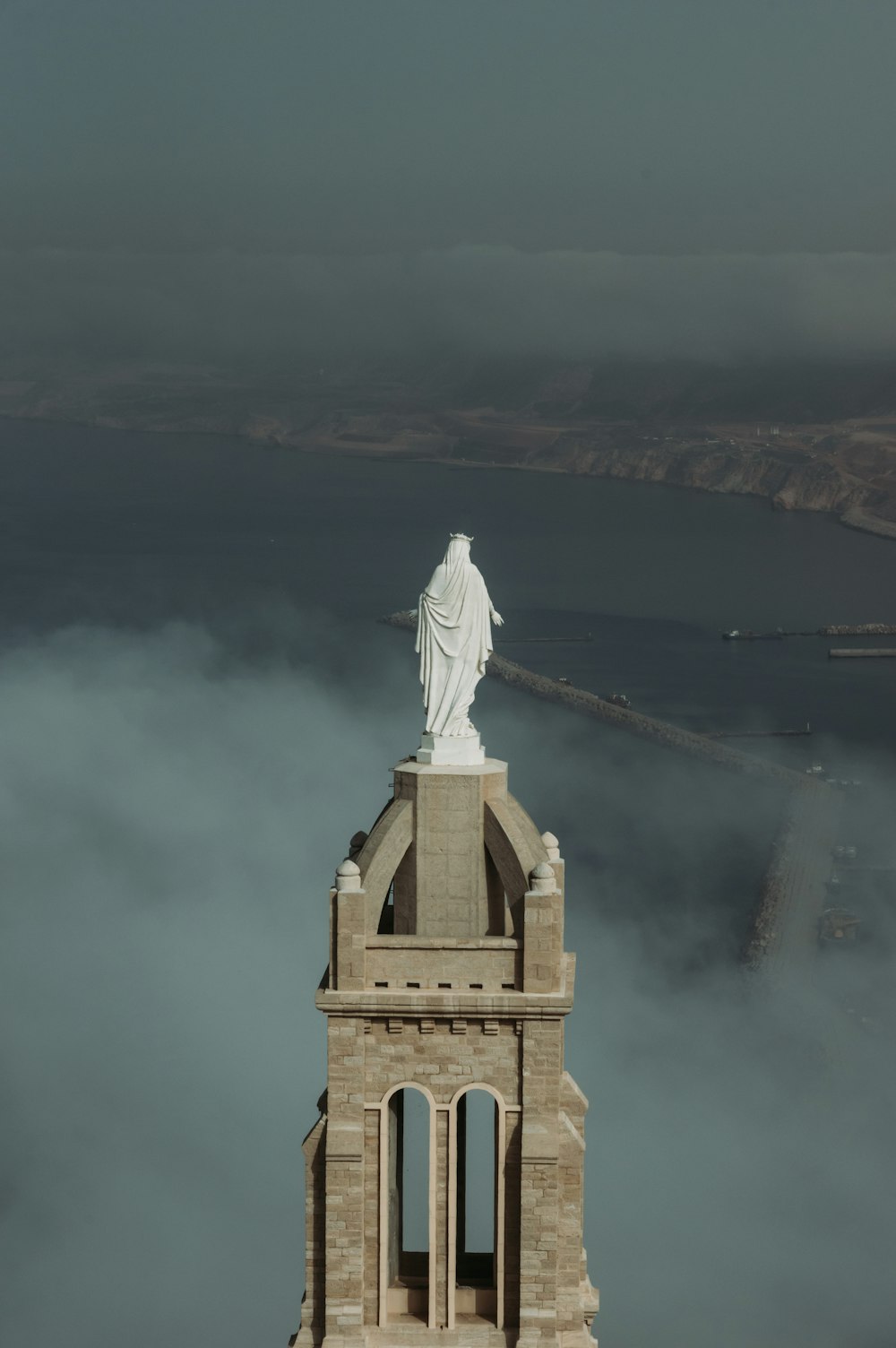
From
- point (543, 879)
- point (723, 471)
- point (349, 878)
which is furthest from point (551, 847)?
point (723, 471)

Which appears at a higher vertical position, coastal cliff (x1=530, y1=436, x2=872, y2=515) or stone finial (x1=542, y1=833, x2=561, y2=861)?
coastal cliff (x1=530, y1=436, x2=872, y2=515)

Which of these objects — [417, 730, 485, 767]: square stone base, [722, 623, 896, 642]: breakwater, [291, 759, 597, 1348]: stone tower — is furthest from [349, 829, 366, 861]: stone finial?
[722, 623, 896, 642]: breakwater

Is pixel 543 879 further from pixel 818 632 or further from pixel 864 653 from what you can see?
pixel 818 632

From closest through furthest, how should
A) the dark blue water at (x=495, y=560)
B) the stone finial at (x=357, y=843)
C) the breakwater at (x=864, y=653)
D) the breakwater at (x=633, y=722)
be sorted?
the stone finial at (x=357, y=843) < the breakwater at (x=633, y=722) < the dark blue water at (x=495, y=560) < the breakwater at (x=864, y=653)

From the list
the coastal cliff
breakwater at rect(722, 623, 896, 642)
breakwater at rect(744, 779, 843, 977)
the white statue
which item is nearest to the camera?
the white statue

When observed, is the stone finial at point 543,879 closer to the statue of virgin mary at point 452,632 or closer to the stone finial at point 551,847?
the stone finial at point 551,847

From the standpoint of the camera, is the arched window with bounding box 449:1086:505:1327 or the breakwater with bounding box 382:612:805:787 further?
the breakwater with bounding box 382:612:805:787

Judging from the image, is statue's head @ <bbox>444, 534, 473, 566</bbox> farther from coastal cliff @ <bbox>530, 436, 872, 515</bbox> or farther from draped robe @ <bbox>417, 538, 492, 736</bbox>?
coastal cliff @ <bbox>530, 436, 872, 515</bbox>

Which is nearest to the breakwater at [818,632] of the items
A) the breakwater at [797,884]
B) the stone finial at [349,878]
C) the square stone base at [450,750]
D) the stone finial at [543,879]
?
the breakwater at [797,884]
